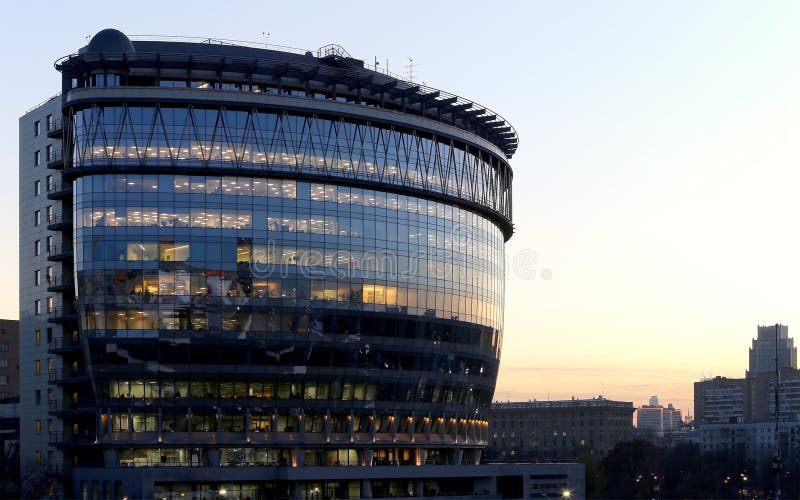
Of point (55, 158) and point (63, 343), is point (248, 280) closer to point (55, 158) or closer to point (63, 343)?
point (63, 343)

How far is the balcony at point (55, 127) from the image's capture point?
415 feet

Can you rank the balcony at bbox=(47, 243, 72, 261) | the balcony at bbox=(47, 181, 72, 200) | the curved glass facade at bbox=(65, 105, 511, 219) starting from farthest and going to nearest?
the balcony at bbox=(47, 243, 72, 261) → the balcony at bbox=(47, 181, 72, 200) → the curved glass facade at bbox=(65, 105, 511, 219)

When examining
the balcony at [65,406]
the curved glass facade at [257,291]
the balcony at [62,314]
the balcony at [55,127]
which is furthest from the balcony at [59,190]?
the balcony at [65,406]

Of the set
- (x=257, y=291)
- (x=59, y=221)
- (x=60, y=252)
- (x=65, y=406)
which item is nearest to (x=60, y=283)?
(x=60, y=252)

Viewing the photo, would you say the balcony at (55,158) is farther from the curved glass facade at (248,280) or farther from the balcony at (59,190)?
the balcony at (59,190)

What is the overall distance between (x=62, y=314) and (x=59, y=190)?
13.7 m

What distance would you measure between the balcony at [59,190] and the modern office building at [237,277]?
340mm

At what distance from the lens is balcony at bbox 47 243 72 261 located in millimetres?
126250

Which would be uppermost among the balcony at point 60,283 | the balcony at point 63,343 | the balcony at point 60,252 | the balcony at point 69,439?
the balcony at point 60,252

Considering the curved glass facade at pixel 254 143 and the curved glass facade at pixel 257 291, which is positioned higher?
the curved glass facade at pixel 254 143

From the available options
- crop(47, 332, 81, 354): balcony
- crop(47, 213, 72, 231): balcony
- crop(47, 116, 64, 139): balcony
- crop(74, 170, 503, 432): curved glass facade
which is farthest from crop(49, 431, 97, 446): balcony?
crop(47, 116, 64, 139): balcony

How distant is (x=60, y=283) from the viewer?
419ft

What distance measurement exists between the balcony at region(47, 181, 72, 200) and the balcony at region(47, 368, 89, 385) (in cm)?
1912

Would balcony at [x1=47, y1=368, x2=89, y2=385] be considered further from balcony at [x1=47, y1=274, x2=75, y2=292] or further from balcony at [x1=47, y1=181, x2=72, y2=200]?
balcony at [x1=47, y1=181, x2=72, y2=200]
